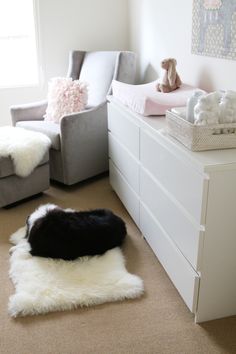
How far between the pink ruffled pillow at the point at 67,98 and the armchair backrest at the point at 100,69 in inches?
9.4

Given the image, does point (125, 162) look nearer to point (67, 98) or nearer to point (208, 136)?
point (67, 98)

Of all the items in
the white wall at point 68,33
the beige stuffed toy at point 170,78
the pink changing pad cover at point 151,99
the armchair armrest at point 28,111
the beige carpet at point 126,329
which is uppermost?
the white wall at point 68,33

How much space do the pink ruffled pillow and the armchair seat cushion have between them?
98mm

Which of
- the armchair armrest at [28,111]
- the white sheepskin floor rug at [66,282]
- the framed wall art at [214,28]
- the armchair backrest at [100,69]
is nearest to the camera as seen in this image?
the white sheepskin floor rug at [66,282]

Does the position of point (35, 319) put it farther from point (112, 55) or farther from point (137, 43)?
point (137, 43)

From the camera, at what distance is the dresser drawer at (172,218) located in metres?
1.57

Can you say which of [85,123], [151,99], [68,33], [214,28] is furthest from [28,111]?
[214,28]

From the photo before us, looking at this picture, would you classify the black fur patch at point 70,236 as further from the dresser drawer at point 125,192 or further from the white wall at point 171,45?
the white wall at point 171,45

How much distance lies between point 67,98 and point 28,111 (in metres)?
0.46

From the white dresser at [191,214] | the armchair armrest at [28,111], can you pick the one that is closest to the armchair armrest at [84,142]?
the armchair armrest at [28,111]

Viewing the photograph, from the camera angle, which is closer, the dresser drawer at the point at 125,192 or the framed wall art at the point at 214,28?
the framed wall art at the point at 214,28

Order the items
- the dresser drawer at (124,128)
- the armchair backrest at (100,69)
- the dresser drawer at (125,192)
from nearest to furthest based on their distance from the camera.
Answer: the dresser drawer at (124,128), the dresser drawer at (125,192), the armchair backrest at (100,69)

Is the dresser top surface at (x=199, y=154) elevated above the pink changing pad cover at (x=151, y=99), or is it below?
below

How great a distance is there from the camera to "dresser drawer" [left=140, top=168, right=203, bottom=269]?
1568mm
